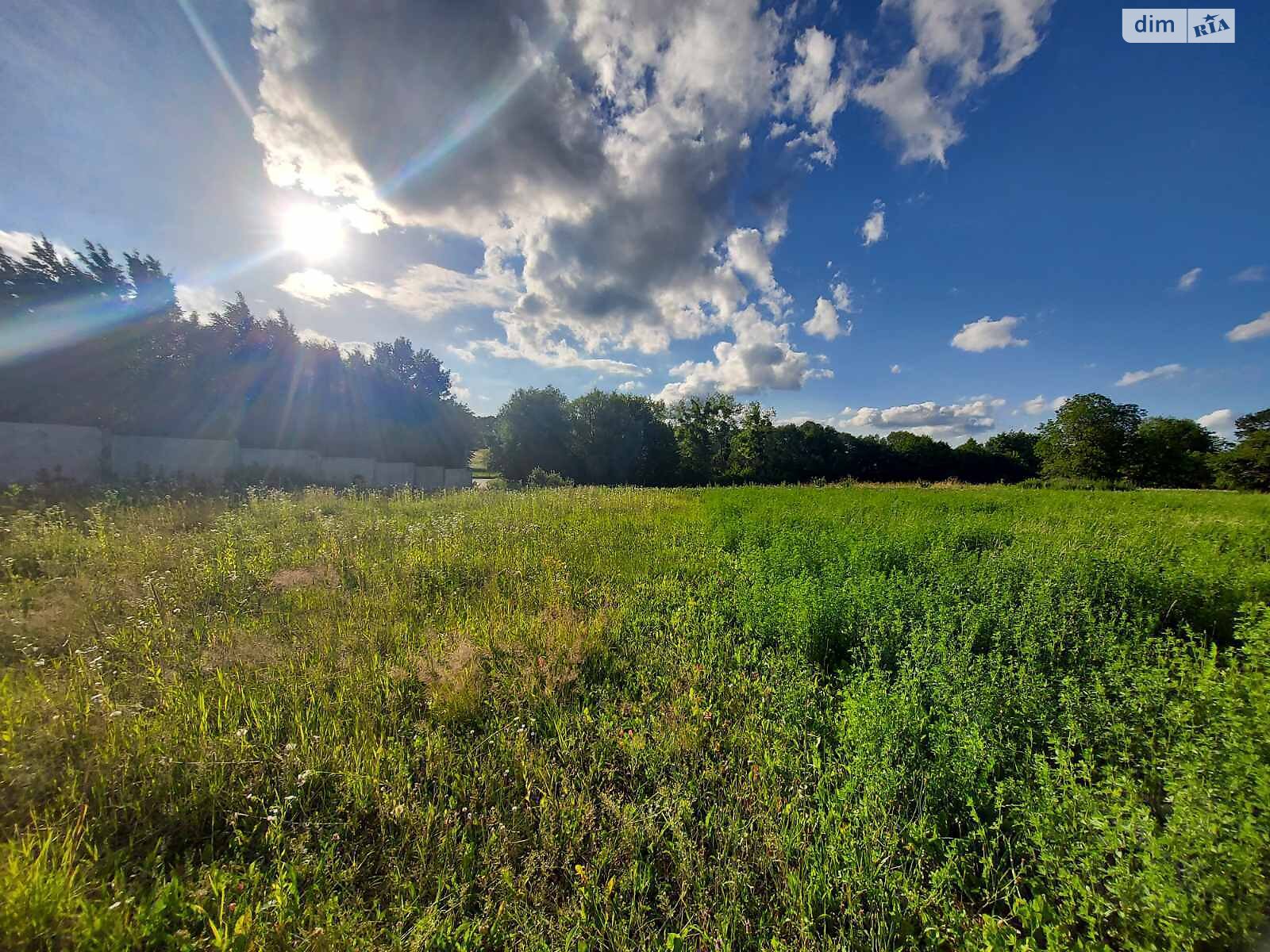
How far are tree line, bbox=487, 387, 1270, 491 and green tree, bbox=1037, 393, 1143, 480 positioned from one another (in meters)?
0.07

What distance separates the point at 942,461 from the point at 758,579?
6841 cm

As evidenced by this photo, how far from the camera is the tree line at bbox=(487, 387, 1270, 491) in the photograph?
3547cm

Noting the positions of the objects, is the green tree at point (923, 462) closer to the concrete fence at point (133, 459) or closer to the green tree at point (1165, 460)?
the green tree at point (1165, 460)

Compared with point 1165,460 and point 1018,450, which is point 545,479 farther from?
point 1018,450

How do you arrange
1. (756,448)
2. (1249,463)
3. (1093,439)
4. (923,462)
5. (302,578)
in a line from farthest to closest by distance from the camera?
1. (923,462)
2. (756,448)
3. (1093,439)
4. (1249,463)
5. (302,578)

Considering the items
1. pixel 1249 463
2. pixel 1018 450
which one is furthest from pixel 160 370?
pixel 1018 450

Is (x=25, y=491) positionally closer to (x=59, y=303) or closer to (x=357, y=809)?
(x=357, y=809)

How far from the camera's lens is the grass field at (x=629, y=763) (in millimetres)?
1527

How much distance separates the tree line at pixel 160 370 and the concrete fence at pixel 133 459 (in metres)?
2.27

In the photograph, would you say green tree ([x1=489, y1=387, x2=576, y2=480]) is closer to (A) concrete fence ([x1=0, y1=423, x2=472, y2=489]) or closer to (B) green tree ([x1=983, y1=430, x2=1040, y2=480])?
(A) concrete fence ([x1=0, y1=423, x2=472, y2=489])

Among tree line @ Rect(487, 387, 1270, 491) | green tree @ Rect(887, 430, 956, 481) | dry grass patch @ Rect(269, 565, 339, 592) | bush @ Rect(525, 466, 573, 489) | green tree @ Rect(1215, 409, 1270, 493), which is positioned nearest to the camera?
dry grass patch @ Rect(269, 565, 339, 592)

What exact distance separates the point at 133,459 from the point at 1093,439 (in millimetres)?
62501

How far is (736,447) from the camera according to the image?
48781mm

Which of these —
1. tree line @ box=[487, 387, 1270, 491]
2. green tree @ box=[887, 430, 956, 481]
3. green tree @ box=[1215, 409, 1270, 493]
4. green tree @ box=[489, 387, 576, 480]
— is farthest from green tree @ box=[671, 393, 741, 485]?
green tree @ box=[1215, 409, 1270, 493]
